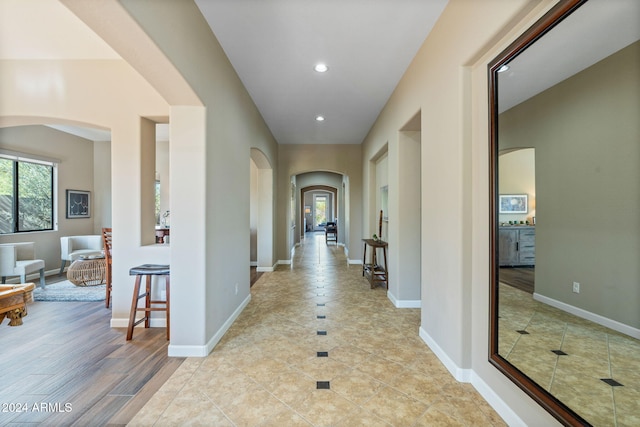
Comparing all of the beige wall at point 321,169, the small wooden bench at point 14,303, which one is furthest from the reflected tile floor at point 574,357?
the beige wall at point 321,169

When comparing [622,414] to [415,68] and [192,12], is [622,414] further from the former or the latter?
[192,12]

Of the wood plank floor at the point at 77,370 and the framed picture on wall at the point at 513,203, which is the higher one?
the framed picture on wall at the point at 513,203

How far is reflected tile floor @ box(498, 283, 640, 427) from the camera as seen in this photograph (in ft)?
3.88

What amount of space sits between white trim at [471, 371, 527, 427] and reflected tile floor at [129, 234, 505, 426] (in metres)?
0.04

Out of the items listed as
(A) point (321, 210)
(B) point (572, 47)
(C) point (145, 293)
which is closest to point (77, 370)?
(C) point (145, 293)

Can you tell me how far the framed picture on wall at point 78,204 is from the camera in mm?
6641

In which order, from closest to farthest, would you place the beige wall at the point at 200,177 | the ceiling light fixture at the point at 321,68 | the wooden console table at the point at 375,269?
the beige wall at the point at 200,177
the ceiling light fixture at the point at 321,68
the wooden console table at the point at 375,269

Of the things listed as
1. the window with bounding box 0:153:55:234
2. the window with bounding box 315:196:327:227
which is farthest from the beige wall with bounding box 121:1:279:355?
the window with bounding box 315:196:327:227

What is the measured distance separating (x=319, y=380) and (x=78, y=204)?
25.2 feet

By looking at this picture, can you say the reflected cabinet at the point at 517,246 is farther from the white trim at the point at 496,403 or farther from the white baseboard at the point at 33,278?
the white baseboard at the point at 33,278

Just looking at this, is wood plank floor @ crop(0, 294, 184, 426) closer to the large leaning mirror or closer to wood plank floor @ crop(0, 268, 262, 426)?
wood plank floor @ crop(0, 268, 262, 426)

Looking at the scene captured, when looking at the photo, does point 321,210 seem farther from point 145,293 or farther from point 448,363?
point 448,363

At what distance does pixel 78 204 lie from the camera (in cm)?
686

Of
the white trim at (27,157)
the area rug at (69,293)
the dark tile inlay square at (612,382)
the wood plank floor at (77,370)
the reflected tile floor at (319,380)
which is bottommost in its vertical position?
the wood plank floor at (77,370)
